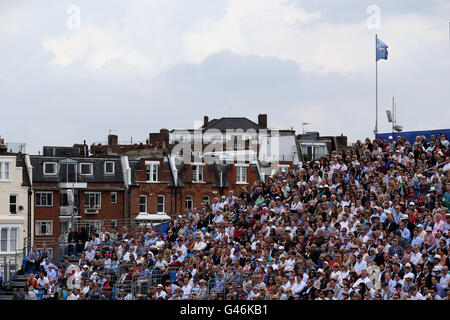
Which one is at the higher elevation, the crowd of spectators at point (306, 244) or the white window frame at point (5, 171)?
the white window frame at point (5, 171)

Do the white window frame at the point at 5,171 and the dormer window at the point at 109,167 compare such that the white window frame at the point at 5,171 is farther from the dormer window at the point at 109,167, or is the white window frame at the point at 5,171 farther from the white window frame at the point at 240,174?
the white window frame at the point at 240,174

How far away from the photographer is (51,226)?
67.4 m

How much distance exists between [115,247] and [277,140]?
48500 millimetres

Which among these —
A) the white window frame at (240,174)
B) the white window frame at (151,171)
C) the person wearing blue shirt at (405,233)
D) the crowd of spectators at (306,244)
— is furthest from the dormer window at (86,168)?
the person wearing blue shirt at (405,233)

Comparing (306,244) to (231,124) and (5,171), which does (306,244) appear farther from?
(231,124)

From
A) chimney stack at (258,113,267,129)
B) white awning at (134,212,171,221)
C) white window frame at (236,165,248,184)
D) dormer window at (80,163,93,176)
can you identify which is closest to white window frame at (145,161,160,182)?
white awning at (134,212,171,221)

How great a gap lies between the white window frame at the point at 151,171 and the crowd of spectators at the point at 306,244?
1377 inches

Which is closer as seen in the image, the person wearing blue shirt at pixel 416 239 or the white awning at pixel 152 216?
the person wearing blue shirt at pixel 416 239

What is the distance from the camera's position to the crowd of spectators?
74.3 feet

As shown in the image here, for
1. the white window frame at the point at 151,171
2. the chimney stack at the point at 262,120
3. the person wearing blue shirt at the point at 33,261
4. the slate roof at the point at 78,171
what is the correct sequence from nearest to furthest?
the person wearing blue shirt at the point at 33,261
the slate roof at the point at 78,171
the white window frame at the point at 151,171
the chimney stack at the point at 262,120

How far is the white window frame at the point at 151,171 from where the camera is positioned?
237 feet

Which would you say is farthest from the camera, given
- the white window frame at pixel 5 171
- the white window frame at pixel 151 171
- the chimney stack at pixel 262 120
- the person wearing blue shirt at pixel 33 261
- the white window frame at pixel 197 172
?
the chimney stack at pixel 262 120

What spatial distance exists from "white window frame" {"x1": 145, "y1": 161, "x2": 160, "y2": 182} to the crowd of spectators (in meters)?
35.0

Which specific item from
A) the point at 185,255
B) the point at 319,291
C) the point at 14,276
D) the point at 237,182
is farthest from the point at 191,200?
the point at 319,291
